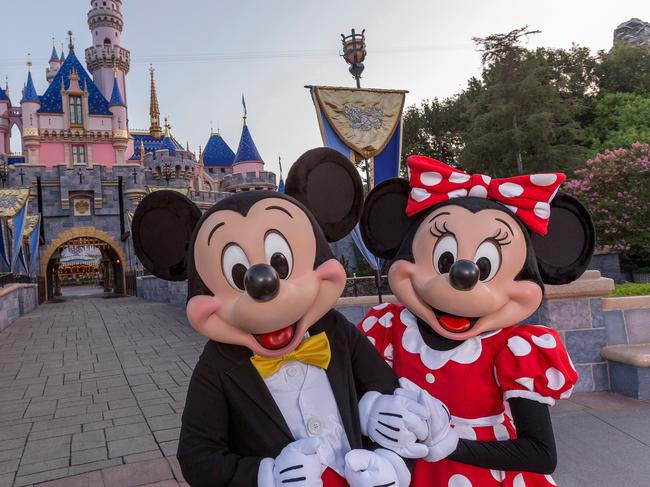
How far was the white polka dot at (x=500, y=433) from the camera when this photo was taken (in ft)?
5.87

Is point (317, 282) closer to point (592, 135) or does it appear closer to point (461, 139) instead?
point (592, 135)

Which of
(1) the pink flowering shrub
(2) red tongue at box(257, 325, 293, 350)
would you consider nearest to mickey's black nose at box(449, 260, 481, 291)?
(2) red tongue at box(257, 325, 293, 350)

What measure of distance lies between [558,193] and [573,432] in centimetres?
202

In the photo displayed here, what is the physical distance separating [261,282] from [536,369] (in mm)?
1010

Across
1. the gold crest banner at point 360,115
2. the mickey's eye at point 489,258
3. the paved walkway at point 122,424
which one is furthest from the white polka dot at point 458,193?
the gold crest banner at point 360,115

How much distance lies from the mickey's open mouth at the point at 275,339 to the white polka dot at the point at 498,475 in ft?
2.95

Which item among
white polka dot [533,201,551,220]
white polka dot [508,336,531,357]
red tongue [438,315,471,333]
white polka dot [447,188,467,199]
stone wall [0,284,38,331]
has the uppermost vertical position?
white polka dot [447,188,467,199]

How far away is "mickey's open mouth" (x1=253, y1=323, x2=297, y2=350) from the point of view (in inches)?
61.2

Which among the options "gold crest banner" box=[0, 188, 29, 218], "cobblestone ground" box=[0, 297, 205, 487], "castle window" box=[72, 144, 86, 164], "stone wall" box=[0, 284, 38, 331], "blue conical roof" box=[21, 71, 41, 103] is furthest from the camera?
"castle window" box=[72, 144, 86, 164]

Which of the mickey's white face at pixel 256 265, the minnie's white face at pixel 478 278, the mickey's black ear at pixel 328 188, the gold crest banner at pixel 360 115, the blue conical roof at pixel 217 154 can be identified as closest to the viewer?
the mickey's white face at pixel 256 265

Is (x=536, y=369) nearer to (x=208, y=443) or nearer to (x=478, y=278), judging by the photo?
(x=478, y=278)

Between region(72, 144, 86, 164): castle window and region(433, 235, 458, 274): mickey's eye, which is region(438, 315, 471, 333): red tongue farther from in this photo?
region(72, 144, 86, 164): castle window

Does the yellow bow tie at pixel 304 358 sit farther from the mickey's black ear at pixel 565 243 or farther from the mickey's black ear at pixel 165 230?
the mickey's black ear at pixel 565 243

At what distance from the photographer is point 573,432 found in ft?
10.9
